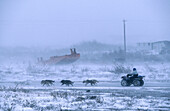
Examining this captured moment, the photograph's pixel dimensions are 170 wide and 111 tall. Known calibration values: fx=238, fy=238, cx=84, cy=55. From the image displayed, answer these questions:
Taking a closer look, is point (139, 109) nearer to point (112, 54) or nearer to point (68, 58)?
point (68, 58)

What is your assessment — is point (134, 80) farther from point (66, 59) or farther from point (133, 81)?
point (66, 59)

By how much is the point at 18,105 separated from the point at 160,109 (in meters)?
6.43

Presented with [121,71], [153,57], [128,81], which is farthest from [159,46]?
[128,81]

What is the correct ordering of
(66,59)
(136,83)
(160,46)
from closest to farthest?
(136,83) < (66,59) < (160,46)

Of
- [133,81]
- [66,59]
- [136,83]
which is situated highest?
[66,59]

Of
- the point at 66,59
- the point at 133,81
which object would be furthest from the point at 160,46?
the point at 133,81

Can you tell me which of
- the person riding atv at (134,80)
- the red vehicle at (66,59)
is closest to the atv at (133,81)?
the person riding atv at (134,80)

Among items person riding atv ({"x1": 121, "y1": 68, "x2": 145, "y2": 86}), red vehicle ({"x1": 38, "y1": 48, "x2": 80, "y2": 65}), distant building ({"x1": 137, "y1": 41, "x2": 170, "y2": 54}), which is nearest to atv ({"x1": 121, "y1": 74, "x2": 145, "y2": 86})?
person riding atv ({"x1": 121, "y1": 68, "x2": 145, "y2": 86})

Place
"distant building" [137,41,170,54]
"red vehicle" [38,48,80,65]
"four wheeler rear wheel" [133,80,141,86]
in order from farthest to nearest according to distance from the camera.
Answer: "distant building" [137,41,170,54], "red vehicle" [38,48,80,65], "four wheeler rear wheel" [133,80,141,86]

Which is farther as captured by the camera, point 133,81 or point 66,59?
point 66,59

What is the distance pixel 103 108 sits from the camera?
1057 centimetres

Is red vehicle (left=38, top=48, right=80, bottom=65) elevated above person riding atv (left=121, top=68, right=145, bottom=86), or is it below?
above

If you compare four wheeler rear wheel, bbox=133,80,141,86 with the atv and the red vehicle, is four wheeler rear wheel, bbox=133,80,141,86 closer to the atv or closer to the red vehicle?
the atv

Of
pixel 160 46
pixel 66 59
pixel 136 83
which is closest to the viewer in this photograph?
pixel 136 83
